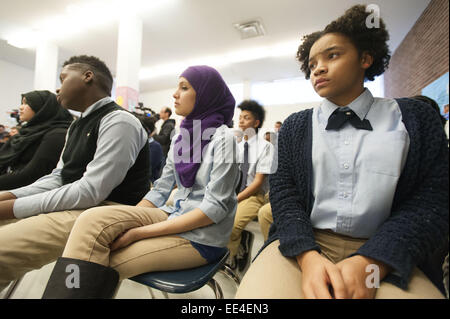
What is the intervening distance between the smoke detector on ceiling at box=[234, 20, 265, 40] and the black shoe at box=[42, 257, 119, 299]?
1385 millimetres

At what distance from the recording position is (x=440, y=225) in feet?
1.60

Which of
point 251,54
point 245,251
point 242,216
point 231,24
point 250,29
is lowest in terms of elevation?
point 245,251

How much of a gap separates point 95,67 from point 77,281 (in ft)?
3.88

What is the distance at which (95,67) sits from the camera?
1.29 meters

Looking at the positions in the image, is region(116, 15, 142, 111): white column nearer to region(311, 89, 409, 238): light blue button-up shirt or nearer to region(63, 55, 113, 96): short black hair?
region(63, 55, 113, 96): short black hair

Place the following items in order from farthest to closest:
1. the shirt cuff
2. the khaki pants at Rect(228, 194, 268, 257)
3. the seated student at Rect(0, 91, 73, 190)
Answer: the khaki pants at Rect(228, 194, 268, 257) < the seated student at Rect(0, 91, 73, 190) < the shirt cuff

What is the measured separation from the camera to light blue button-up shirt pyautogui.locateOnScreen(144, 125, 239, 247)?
84 centimetres

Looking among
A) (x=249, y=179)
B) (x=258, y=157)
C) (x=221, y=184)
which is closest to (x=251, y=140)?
(x=258, y=157)

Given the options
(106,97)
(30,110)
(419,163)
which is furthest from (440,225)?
(30,110)

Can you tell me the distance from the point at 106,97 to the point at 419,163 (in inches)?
57.0

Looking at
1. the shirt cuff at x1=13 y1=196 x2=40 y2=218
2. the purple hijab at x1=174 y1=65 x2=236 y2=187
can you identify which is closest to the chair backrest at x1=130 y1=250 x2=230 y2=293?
the purple hijab at x1=174 y1=65 x2=236 y2=187

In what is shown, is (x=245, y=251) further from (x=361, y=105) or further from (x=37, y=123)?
(x=37, y=123)

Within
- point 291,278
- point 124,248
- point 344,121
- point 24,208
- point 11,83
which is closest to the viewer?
point 291,278
